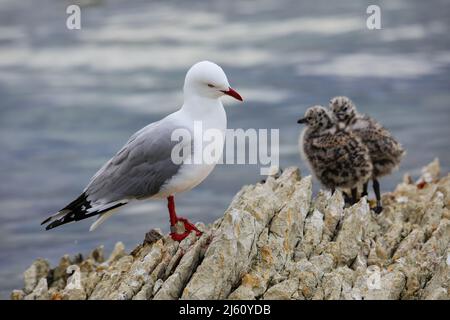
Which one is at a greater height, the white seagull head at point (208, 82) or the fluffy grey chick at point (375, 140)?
the white seagull head at point (208, 82)

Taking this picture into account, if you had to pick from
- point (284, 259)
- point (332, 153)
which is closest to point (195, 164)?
point (284, 259)

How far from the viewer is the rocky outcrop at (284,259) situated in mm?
6352

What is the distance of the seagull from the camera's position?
→ 6.86 m

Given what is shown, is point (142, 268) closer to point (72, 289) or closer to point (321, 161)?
point (72, 289)

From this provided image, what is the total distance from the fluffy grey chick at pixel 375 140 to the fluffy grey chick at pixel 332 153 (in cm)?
14

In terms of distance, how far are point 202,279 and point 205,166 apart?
91cm

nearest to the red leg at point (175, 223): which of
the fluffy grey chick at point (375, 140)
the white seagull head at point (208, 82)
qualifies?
the white seagull head at point (208, 82)

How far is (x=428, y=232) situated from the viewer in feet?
25.3

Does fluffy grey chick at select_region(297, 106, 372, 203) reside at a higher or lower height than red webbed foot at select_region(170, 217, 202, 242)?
higher

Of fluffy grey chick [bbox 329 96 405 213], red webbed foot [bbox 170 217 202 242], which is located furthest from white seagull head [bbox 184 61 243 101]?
fluffy grey chick [bbox 329 96 405 213]

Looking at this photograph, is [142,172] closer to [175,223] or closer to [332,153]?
[175,223]

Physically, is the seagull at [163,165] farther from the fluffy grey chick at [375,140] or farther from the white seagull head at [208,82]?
the fluffy grey chick at [375,140]

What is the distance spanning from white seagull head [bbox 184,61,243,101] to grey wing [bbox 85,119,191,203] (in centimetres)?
30

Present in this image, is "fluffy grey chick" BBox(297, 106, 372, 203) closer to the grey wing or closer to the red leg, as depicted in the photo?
the red leg
